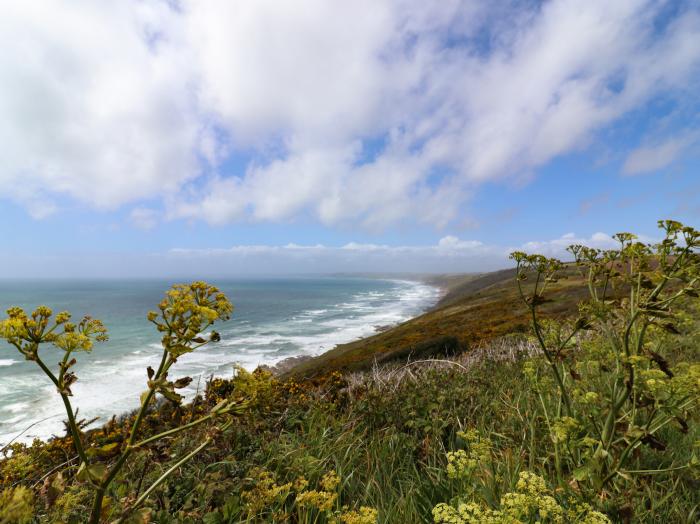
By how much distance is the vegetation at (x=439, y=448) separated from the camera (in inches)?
72.6

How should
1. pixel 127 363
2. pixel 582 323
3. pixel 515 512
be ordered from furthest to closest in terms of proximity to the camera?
pixel 127 363 < pixel 582 323 < pixel 515 512

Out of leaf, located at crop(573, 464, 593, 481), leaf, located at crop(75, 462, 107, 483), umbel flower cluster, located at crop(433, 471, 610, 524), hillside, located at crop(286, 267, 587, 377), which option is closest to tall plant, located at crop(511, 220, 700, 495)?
leaf, located at crop(573, 464, 593, 481)

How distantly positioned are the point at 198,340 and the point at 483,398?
4627 mm

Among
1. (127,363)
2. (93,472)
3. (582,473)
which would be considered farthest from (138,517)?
(127,363)

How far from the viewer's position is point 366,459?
3.71 meters

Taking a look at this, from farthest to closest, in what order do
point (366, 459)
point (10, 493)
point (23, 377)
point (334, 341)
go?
point (334, 341), point (23, 377), point (366, 459), point (10, 493)

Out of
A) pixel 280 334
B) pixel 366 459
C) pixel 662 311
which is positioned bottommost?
pixel 280 334

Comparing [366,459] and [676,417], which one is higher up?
[676,417]

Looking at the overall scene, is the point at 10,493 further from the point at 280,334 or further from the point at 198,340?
the point at 280,334

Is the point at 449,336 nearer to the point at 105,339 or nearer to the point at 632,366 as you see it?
the point at 632,366

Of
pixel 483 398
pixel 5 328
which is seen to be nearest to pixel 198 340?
pixel 5 328

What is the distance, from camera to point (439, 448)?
13.0ft

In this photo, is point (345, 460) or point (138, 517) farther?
point (345, 460)

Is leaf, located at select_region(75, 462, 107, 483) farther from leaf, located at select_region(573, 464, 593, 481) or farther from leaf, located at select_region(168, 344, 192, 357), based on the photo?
leaf, located at select_region(573, 464, 593, 481)
